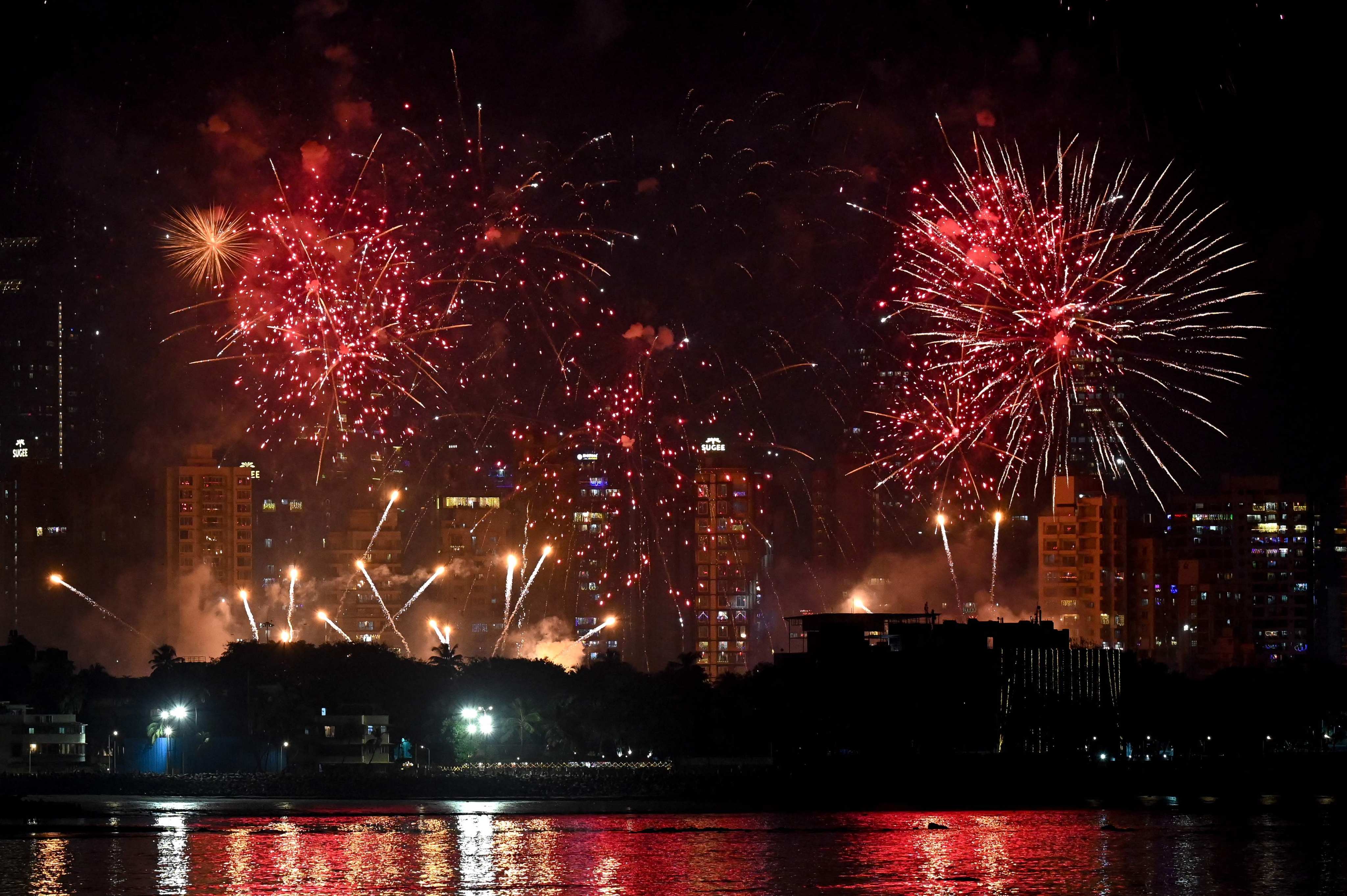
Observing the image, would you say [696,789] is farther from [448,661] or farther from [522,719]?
[448,661]

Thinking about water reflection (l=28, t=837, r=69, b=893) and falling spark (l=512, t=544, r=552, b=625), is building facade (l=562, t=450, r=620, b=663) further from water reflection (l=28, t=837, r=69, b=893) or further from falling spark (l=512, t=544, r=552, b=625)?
water reflection (l=28, t=837, r=69, b=893)

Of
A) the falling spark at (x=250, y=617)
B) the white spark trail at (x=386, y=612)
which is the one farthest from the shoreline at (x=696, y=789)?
the white spark trail at (x=386, y=612)

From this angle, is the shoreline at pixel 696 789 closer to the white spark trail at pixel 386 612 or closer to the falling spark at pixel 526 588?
the white spark trail at pixel 386 612

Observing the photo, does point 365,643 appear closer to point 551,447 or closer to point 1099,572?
point 551,447

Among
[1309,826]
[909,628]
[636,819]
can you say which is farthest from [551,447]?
[1309,826]

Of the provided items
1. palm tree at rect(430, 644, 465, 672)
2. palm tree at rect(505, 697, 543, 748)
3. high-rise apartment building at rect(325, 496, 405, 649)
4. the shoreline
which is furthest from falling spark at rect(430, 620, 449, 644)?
the shoreline

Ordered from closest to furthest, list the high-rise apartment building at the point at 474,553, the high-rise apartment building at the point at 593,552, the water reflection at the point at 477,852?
1. the water reflection at the point at 477,852
2. the high-rise apartment building at the point at 593,552
3. the high-rise apartment building at the point at 474,553

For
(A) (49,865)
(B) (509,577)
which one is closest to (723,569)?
(B) (509,577)
